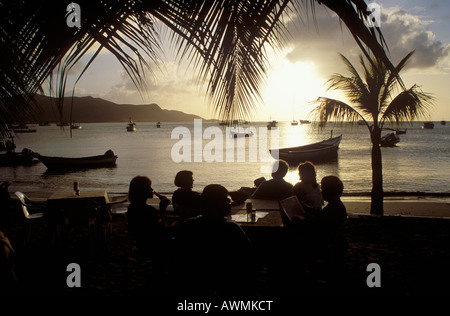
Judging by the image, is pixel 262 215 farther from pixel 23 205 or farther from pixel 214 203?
pixel 23 205

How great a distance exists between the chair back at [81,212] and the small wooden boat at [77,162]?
105 feet

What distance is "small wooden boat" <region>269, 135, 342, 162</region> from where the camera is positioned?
38.6 m

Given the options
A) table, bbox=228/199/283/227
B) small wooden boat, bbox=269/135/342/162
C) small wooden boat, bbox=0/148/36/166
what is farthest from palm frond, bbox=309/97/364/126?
small wooden boat, bbox=0/148/36/166


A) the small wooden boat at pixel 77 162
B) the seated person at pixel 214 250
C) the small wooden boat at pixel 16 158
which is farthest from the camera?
the small wooden boat at pixel 16 158

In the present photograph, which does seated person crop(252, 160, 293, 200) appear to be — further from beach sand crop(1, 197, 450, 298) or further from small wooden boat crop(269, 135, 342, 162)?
small wooden boat crop(269, 135, 342, 162)

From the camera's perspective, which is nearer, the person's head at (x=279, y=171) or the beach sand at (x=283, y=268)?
the beach sand at (x=283, y=268)

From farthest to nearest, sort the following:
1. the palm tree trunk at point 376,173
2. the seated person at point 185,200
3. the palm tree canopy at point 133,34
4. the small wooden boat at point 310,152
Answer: the small wooden boat at point 310,152 < the palm tree trunk at point 376,173 < the seated person at point 185,200 < the palm tree canopy at point 133,34

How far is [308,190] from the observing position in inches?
171

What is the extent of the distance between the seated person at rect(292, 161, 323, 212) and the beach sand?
676mm

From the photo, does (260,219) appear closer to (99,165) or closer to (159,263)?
(159,263)

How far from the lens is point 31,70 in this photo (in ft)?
5.55

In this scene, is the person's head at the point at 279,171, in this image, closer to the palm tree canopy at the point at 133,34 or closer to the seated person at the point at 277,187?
the seated person at the point at 277,187

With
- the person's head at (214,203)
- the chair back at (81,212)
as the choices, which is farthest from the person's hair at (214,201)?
the chair back at (81,212)

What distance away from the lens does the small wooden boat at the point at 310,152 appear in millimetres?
38625
